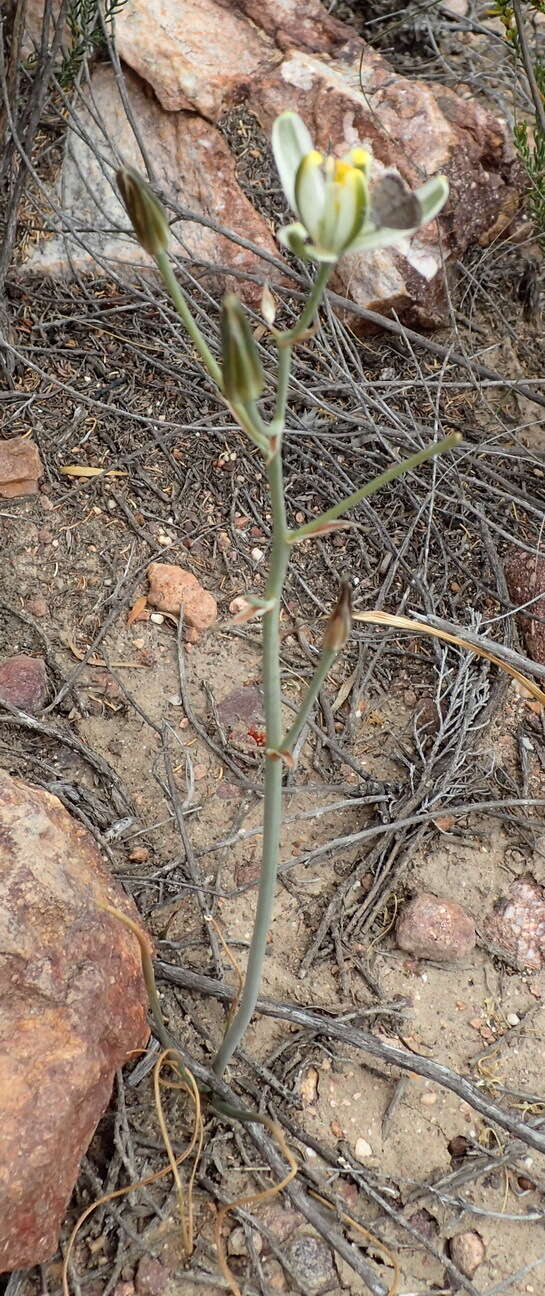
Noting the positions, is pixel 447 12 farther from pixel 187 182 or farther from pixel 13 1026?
pixel 13 1026

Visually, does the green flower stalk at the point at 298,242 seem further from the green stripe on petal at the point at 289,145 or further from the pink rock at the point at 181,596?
the pink rock at the point at 181,596

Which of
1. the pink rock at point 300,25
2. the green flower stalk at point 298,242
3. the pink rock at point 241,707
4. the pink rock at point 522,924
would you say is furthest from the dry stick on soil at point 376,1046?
the pink rock at point 300,25

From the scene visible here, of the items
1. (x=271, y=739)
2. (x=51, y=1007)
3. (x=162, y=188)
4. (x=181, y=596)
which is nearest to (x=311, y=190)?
(x=271, y=739)

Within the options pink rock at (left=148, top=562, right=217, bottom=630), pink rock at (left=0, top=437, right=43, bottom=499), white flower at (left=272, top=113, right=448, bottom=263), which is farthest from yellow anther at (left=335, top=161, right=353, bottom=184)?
pink rock at (left=0, top=437, right=43, bottom=499)

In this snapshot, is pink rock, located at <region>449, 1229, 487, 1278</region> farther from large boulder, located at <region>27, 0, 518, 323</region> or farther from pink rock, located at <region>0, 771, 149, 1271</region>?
large boulder, located at <region>27, 0, 518, 323</region>

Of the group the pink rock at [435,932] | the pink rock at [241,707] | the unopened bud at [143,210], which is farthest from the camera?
the pink rock at [241,707]

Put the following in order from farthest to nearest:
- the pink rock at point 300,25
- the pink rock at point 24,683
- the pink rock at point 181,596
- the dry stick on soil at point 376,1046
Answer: the pink rock at point 300,25 → the pink rock at point 181,596 → the pink rock at point 24,683 → the dry stick on soil at point 376,1046

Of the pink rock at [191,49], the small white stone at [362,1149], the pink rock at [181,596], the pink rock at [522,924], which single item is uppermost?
the pink rock at [191,49]
